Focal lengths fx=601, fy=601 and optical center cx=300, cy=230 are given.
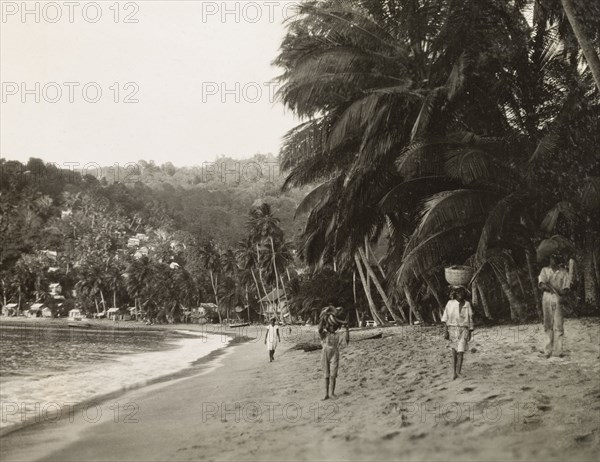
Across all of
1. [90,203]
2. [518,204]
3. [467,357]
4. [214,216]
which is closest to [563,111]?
[518,204]

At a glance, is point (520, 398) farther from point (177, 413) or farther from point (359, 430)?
point (177, 413)

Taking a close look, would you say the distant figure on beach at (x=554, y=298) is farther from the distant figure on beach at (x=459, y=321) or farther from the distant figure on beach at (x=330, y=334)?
the distant figure on beach at (x=330, y=334)

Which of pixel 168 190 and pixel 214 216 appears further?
pixel 168 190

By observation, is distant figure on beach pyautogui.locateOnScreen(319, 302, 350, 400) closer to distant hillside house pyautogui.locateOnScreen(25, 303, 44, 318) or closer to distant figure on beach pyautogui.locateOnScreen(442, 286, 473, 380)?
distant figure on beach pyautogui.locateOnScreen(442, 286, 473, 380)

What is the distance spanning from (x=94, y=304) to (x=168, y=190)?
210 ft

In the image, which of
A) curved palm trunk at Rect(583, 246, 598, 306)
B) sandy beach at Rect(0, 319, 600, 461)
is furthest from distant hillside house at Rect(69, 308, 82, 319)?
curved palm trunk at Rect(583, 246, 598, 306)

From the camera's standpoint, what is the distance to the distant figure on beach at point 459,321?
8375 millimetres

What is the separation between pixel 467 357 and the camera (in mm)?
10117

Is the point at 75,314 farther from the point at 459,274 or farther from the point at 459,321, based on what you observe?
the point at 459,321

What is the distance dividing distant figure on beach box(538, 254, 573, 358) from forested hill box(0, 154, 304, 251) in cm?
7303

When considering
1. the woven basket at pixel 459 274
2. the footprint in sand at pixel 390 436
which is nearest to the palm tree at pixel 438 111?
the woven basket at pixel 459 274

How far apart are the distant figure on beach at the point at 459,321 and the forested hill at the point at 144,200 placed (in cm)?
7318

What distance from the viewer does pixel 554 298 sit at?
8609 millimetres

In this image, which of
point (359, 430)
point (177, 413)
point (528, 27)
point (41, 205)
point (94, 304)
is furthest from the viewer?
point (41, 205)
